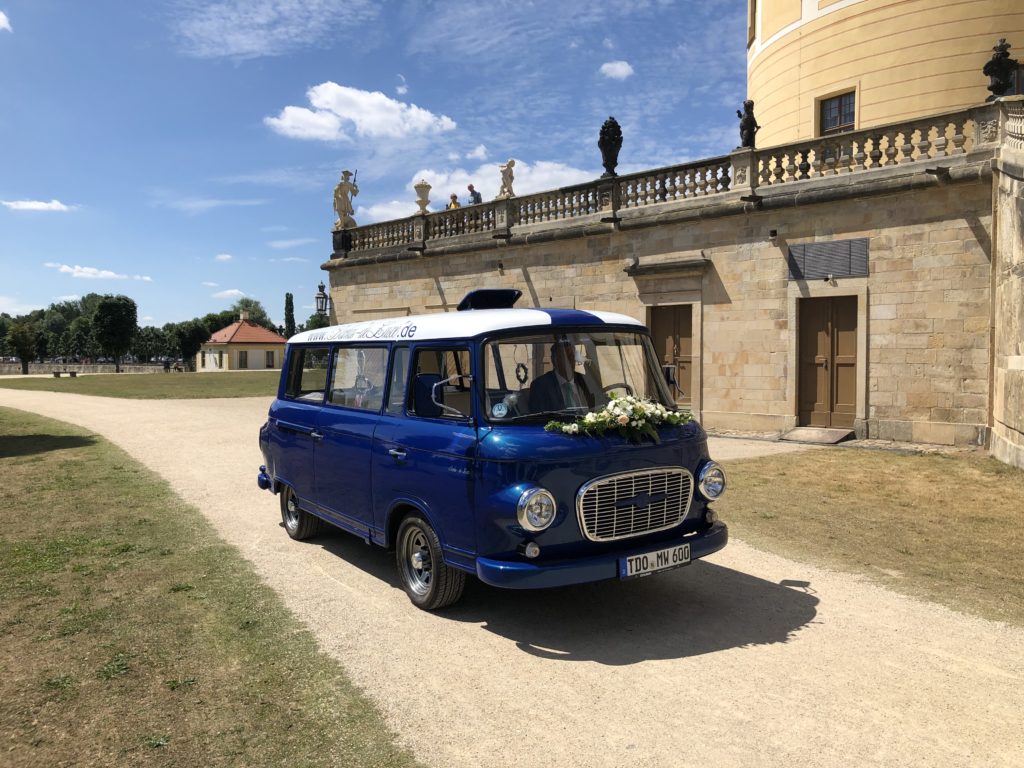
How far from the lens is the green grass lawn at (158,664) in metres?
3.31

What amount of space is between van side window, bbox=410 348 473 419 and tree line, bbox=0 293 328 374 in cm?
6567

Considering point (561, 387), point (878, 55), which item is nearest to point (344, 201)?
point (878, 55)

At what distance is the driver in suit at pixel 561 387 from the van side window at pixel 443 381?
471mm

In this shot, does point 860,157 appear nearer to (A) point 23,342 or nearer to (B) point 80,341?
(A) point 23,342

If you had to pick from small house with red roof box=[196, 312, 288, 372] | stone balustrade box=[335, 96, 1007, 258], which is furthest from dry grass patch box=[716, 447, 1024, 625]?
small house with red roof box=[196, 312, 288, 372]

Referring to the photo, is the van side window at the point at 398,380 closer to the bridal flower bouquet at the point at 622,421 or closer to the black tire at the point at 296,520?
the bridal flower bouquet at the point at 622,421

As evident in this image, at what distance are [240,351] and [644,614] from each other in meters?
83.7

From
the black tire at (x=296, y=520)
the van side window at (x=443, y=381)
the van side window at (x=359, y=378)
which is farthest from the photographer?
Result: the black tire at (x=296, y=520)

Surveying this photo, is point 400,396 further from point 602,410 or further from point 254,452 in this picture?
point 254,452

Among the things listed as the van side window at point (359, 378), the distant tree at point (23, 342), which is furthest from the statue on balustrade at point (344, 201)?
the distant tree at point (23, 342)

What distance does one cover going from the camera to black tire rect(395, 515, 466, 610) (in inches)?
196

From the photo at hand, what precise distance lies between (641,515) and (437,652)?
1605mm

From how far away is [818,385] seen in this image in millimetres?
15203

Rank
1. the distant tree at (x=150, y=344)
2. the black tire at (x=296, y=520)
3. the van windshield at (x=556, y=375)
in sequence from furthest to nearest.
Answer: the distant tree at (x=150, y=344) < the black tire at (x=296, y=520) < the van windshield at (x=556, y=375)
